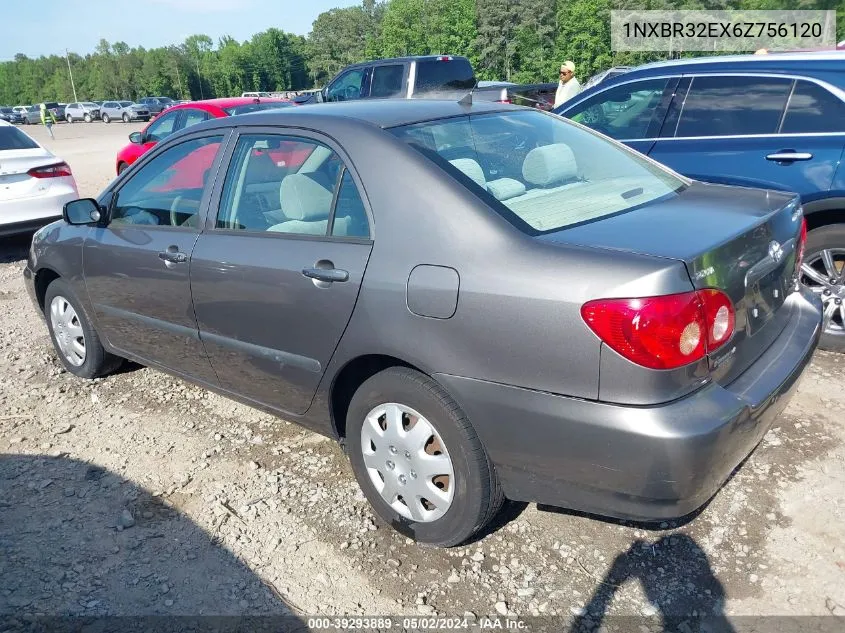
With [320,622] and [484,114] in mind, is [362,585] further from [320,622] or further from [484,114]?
[484,114]

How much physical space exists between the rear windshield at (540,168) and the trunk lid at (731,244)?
0.13 metres

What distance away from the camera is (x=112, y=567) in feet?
9.23

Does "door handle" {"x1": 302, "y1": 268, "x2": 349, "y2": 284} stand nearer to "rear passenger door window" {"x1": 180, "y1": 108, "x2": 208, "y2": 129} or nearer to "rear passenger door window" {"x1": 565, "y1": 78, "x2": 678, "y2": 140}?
"rear passenger door window" {"x1": 565, "y1": 78, "x2": 678, "y2": 140}

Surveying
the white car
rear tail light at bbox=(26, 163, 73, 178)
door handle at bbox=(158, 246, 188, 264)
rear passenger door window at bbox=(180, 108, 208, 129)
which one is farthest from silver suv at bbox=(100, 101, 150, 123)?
door handle at bbox=(158, 246, 188, 264)

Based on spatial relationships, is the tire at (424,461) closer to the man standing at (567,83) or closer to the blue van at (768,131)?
the blue van at (768,131)

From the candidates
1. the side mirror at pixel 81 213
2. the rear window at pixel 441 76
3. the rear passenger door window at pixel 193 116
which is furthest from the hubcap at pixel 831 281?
the rear window at pixel 441 76

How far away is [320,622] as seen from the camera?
2494mm

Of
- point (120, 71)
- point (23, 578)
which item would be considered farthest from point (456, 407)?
point (120, 71)

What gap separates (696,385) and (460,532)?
1033mm

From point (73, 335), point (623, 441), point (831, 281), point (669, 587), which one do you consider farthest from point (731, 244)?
point (73, 335)

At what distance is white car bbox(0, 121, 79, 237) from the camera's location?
7.77 metres

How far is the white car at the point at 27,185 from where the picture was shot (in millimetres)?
7770

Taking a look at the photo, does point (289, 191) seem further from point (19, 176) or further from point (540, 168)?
point (19, 176)

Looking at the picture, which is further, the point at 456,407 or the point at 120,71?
the point at 120,71
